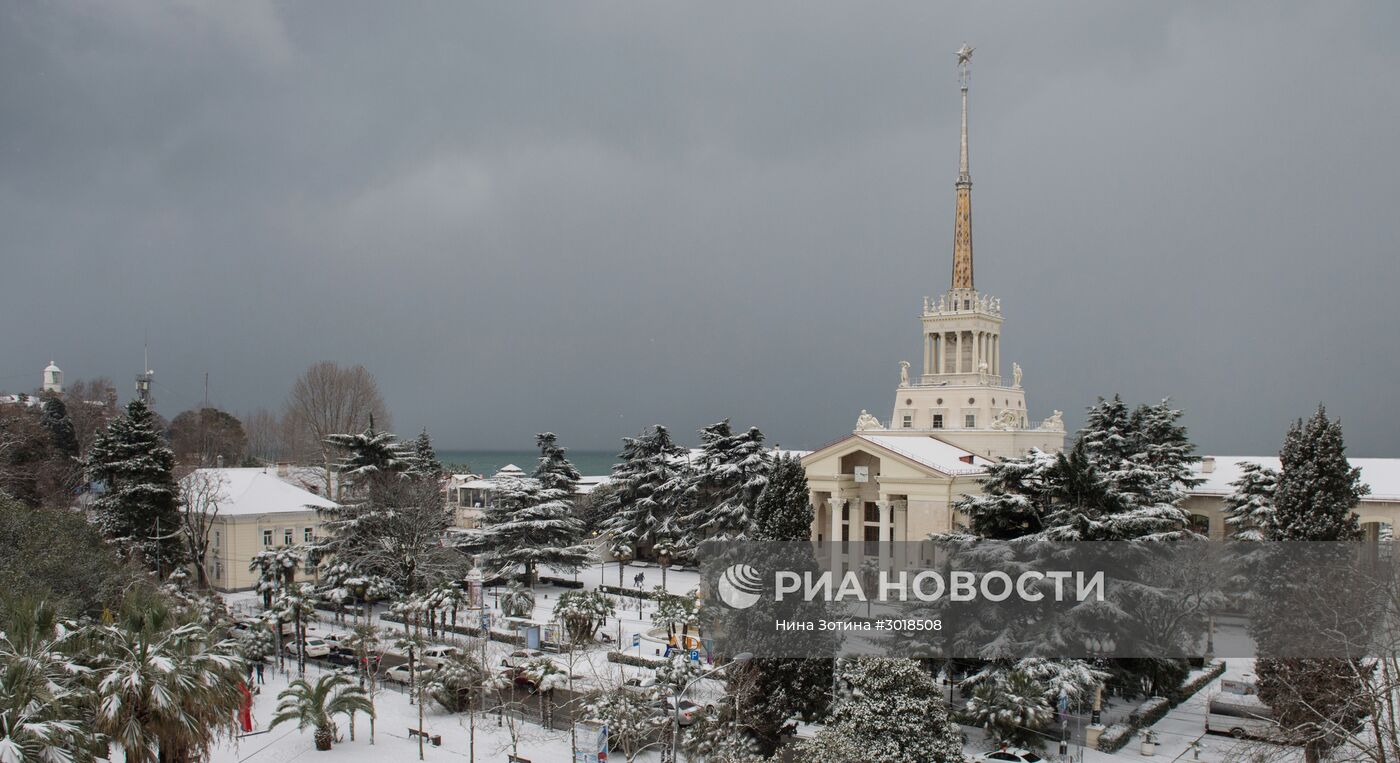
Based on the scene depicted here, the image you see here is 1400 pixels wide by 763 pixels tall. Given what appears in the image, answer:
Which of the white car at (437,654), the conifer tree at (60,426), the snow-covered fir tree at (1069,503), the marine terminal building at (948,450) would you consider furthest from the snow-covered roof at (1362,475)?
the conifer tree at (60,426)

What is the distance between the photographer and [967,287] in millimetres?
52406

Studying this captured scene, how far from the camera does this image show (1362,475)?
3903 centimetres

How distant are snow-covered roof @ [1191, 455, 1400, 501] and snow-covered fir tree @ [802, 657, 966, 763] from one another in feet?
82.5

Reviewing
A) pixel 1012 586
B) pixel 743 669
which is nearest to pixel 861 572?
pixel 1012 586

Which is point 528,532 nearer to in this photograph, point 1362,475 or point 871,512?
point 871,512

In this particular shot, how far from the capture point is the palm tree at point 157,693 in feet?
51.4

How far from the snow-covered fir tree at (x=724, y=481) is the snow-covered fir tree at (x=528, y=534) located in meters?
5.96

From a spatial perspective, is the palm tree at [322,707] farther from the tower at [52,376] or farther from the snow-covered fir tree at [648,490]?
the tower at [52,376]

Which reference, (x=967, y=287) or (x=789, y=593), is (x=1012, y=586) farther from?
(x=967, y=287)

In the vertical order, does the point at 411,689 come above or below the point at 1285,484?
below

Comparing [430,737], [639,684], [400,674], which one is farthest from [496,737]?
[400,674]

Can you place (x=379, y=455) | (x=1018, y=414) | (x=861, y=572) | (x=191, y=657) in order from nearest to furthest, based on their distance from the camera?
(x=191, y=657), (x=861, y=572), (x=379, y=455), (x=1018, y=414)

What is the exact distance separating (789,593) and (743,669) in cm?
223

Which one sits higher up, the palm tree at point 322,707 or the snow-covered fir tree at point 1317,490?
the snow-covered fir tree at point 1317,490
